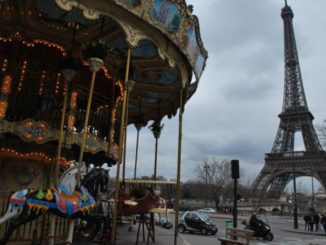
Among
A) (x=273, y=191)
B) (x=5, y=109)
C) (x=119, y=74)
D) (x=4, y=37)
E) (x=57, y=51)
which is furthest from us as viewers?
(x=273, y=191)

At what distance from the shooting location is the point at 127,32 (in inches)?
355

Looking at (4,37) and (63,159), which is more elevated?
(4,37)

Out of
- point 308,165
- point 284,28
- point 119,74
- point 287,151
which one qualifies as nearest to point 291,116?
point 287,151

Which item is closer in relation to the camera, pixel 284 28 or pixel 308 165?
pixel 308 165

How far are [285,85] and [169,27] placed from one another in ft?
219

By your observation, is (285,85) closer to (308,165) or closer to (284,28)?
(284,28)

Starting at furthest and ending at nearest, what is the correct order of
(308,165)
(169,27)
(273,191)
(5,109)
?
(273,191) → (308,165) → (5,109) → (169,27)

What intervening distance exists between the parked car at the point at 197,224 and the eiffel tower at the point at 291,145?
132ft

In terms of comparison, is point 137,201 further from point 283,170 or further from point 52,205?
point 283,170

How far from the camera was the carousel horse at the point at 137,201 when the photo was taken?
10.7 metres

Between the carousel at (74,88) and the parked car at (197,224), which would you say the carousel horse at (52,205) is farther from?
the parked car at (197,224)

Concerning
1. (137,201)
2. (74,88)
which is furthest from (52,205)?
(74,88)

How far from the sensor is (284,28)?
252 ft

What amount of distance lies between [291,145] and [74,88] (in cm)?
6100
